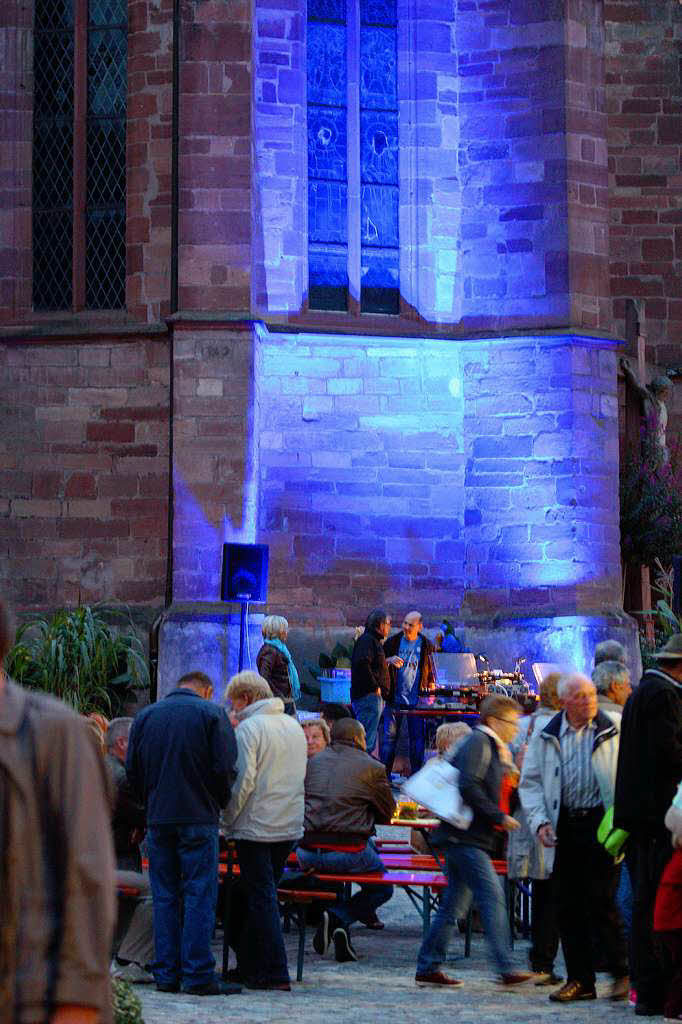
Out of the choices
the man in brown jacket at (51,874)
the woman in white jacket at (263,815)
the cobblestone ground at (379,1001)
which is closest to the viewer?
the man in brown jacket at (51,874)

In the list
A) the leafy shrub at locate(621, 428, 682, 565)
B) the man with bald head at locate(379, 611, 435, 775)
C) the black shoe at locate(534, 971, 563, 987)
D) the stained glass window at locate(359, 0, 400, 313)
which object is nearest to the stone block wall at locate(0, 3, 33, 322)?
the stained glass window at locate(359, 0, 400, 313)

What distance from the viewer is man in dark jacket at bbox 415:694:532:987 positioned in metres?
7.83

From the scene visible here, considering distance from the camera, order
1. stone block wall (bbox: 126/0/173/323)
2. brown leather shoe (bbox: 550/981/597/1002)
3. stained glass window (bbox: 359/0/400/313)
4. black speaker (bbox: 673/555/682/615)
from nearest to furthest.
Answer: brown leather shoe (bbox: 550/981/597/1002) → black speaker (bbox: 673/555/682/615) → stone block wall (bbox: 126/0/173/323) → stained glass window (bbox: 359/0/400/313)

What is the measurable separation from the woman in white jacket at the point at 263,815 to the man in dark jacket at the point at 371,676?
6.69 meters

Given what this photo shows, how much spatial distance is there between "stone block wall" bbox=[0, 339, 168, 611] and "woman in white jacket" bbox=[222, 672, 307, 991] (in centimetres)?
972

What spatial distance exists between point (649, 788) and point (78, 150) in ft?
43.0

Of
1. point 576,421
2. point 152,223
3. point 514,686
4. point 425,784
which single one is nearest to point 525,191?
point 576,421

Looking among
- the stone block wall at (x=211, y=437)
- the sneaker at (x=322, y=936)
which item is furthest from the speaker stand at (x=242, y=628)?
the sneaker at (x=322, y=936)

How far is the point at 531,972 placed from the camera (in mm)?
8156

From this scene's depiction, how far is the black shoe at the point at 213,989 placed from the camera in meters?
7.86

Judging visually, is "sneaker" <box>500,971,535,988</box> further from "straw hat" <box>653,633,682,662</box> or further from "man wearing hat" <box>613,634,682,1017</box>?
"straw hat" <box>653,633,682,662</box>

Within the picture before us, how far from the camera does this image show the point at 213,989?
310 inches

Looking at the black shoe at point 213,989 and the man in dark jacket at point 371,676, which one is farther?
the man in dark jacket at point 371,676

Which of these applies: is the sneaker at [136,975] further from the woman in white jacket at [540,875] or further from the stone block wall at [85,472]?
the stone block wall at [85,472]
